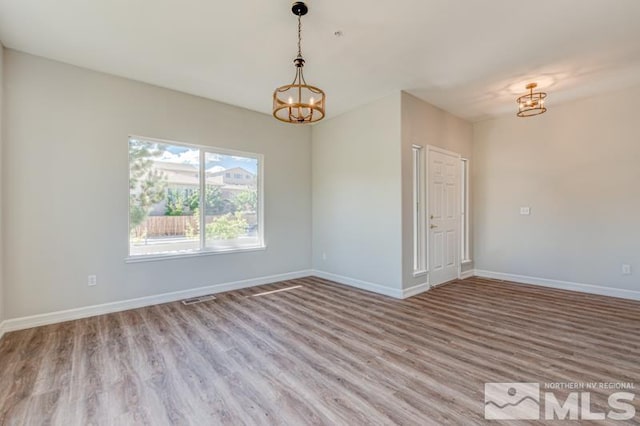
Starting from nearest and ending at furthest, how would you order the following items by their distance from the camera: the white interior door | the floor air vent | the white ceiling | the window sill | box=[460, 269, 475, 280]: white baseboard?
the white ceiling
the window sill
the floor air vent
the white interior door
box=[460, 269, 475, 280]: white baseboard

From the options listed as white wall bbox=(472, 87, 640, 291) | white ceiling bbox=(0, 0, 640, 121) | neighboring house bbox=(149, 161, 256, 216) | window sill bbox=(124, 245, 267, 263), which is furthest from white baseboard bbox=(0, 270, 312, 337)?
white wall bbox=(472, 87, 640, 291)

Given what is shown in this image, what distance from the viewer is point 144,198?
13.1ft

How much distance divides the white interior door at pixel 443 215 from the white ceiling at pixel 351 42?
1.24 m

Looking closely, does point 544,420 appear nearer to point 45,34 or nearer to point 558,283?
point 558,283

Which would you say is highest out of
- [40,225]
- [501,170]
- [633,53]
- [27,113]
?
[633,53]

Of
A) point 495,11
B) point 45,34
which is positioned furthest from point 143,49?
point 495,11

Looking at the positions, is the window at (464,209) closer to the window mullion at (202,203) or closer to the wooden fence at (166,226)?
the window mullion at (202,203)

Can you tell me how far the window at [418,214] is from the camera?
4.60 meters

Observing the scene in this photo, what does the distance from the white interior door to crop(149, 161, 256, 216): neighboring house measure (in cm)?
305

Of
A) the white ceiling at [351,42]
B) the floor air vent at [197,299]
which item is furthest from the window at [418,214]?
the floor air vent at [197,299]

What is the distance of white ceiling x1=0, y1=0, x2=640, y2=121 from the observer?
2.55 metres

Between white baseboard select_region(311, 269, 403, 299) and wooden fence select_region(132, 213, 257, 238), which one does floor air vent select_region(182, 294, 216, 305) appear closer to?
wooden fence select_region(132, 213, 257, 238)

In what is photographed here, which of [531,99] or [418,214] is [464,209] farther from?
[531,99]

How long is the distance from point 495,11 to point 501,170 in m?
3.54
